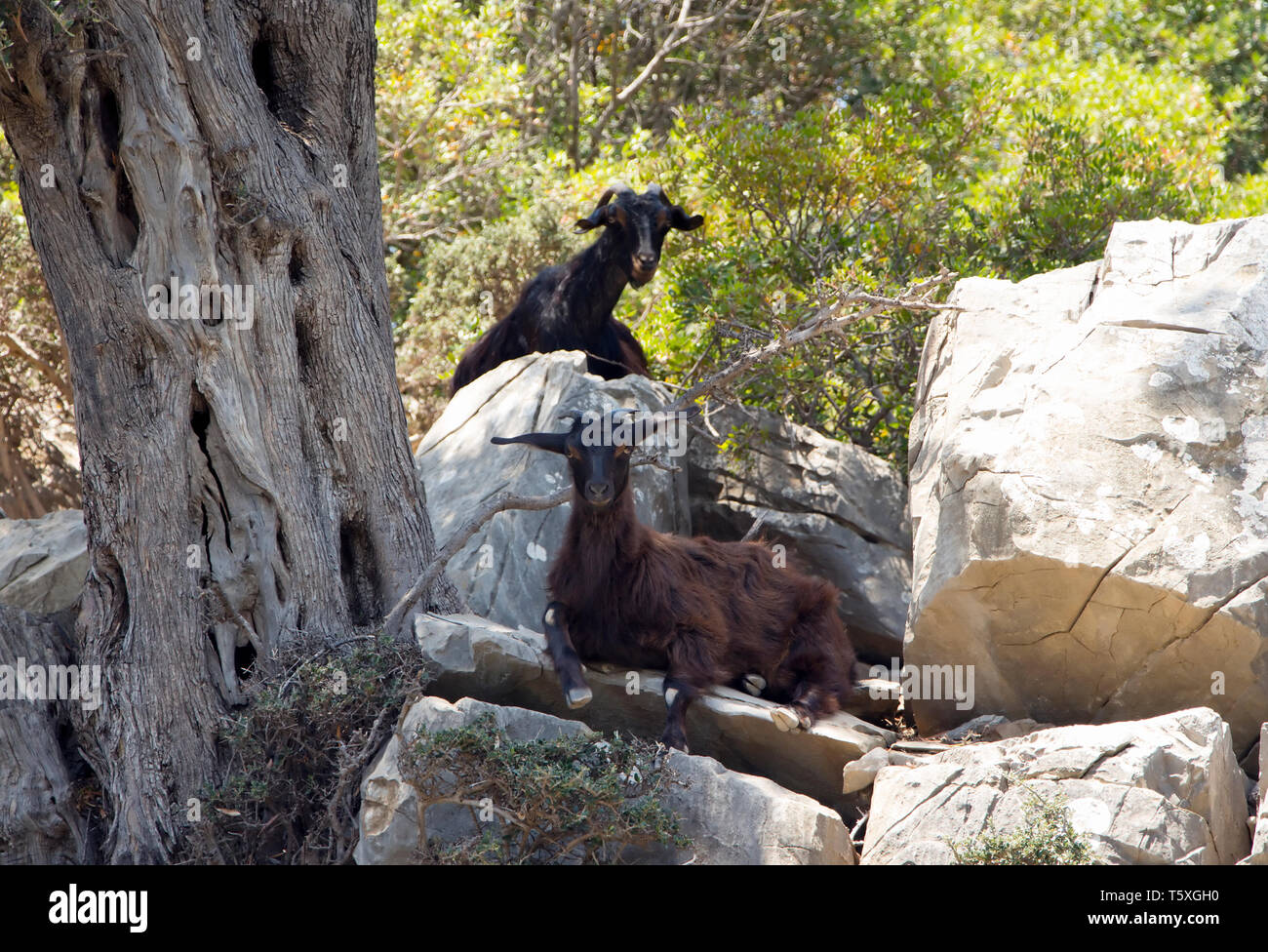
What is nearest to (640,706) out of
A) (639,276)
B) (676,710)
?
(676,710)

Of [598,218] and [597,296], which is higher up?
[598,218]

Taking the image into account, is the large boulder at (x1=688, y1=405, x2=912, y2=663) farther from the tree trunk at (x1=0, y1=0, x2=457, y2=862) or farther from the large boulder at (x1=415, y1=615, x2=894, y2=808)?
the tree trunk at (x1=0, y1=0, x2=457, y2=862)

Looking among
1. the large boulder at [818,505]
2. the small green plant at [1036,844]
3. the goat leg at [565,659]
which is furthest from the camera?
the large boulder at [818,505]

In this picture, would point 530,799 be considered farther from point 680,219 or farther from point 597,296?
point 680,219

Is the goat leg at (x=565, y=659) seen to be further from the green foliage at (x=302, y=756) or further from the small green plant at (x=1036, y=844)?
the small green plant at (x=1036, y=844)

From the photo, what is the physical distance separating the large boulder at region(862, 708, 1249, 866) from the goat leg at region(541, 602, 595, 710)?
57.1 inches

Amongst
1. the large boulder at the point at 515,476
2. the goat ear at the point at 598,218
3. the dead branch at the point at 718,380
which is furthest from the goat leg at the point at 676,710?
the goat ear at the point at 598,218

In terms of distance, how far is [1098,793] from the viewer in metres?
5.15

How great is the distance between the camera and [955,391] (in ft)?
23.7

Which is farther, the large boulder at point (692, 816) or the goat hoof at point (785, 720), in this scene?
the goat hoof at point (785, 720)

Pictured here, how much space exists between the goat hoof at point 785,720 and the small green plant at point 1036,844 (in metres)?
1.25

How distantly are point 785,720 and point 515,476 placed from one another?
2.65 meters

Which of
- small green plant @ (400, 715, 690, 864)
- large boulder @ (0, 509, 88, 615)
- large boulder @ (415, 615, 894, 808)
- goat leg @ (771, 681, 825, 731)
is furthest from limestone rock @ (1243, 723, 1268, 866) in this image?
large boulder @ (0, 509, 88, 615)

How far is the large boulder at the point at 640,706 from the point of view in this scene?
5.99 metres
